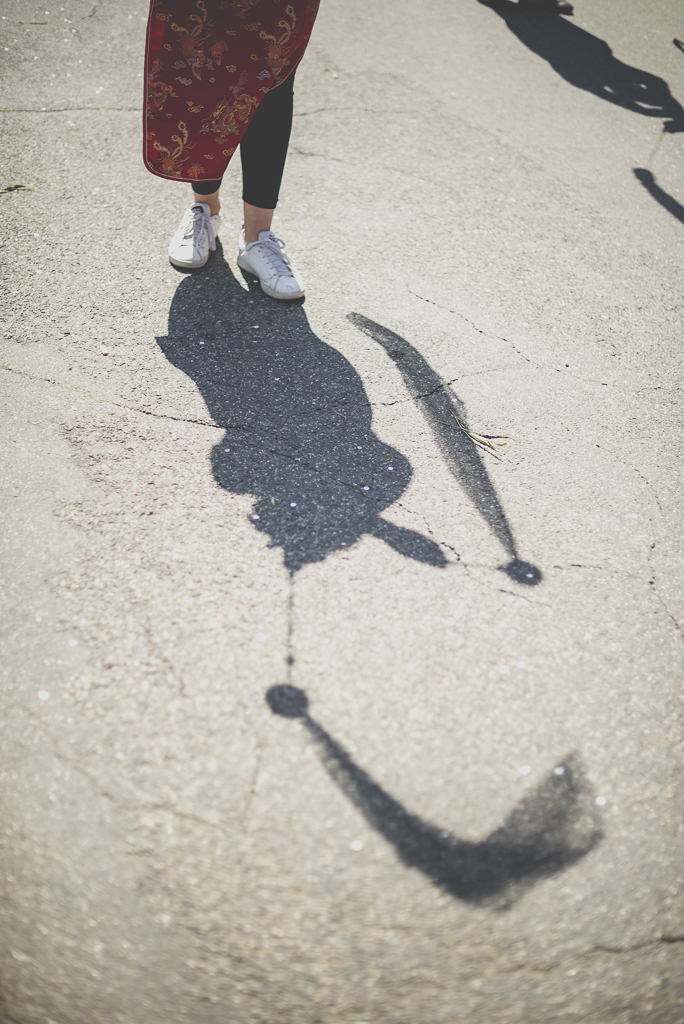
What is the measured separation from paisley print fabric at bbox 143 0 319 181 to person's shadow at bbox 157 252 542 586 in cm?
61

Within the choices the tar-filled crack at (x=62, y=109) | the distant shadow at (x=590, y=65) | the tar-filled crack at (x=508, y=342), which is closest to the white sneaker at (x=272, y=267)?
the tar-filled crack at (x=508, y=342)

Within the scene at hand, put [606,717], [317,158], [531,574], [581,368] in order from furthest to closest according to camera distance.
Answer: [317,158] < [581,368] < [531,574] < [606,717]

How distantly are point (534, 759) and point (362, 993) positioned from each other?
67 cm

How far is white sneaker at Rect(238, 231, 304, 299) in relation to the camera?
275 centimetres

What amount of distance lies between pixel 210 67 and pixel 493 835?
8.85 ft

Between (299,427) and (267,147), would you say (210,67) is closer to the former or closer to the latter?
(267,147)

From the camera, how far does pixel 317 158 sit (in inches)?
146

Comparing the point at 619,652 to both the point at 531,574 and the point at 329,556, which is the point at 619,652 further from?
the point at 329,556

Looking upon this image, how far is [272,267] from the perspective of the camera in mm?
2768

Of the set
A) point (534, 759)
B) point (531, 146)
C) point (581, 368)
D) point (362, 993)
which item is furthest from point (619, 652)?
point (531, 146)

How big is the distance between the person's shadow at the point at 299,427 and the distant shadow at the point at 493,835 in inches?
24.2

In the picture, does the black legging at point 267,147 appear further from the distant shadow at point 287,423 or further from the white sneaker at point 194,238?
the distant shadow at point 287,423

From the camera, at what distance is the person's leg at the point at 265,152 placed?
2.39 metres

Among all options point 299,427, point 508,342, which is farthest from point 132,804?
point 508,342
